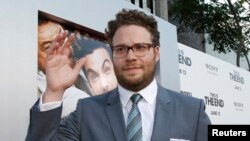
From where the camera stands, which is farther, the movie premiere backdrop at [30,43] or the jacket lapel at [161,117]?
the movie premiere backdrop at [30,43]

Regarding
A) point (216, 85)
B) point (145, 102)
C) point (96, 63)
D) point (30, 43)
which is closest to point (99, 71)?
point (96, 63)

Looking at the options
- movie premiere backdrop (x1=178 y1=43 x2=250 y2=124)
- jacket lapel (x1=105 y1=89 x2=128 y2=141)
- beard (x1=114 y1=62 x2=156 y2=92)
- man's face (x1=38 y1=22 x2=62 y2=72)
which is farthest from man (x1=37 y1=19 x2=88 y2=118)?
movie premiere backdrop (x1=178 y1=43 x2=250 y2=124)

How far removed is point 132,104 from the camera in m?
1.76

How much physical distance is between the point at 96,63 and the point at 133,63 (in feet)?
6.92

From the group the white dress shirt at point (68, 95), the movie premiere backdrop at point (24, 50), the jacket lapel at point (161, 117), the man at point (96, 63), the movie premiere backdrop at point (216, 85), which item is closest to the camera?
the jacket lapel at point (161, 117)

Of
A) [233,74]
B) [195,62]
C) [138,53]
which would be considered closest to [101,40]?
[138,53]

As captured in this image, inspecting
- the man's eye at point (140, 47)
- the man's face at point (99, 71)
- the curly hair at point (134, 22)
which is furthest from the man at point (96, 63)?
the man's eye at point (140, 47)

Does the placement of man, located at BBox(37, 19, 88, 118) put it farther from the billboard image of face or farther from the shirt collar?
the shirt collar

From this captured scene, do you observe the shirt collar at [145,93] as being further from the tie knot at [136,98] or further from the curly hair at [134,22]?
the curly hair at [134,22]

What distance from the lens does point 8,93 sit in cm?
274

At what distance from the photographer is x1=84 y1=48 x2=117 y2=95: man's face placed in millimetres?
3707

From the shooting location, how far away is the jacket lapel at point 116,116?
169 centimetres

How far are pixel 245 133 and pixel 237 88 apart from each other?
7.03 m

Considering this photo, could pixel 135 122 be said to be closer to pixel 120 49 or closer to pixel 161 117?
pixel 161 117
